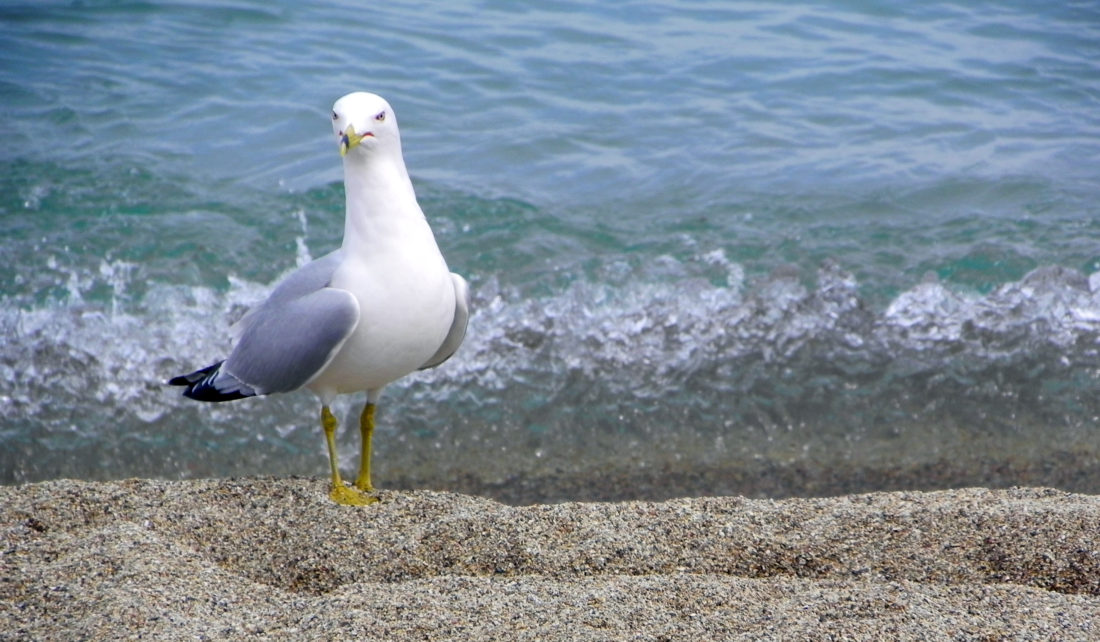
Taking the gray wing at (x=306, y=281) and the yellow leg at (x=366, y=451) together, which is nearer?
the gray wing at (x=306, y=281)

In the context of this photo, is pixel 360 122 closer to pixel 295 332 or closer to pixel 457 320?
pixel 295 332

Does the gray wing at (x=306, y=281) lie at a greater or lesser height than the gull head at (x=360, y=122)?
lesser

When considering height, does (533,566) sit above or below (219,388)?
below

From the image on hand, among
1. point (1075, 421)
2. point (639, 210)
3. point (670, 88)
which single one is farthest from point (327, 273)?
point (670, 88)

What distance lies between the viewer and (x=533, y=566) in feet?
9.36

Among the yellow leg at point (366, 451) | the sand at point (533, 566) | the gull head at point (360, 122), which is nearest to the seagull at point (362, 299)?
the gull head at point (360, 122)

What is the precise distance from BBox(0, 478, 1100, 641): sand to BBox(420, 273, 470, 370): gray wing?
0.43 meters

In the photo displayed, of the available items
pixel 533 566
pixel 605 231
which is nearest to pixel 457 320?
pixel 533 566

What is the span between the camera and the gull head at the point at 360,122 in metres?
3.04

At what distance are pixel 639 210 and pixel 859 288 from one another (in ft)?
4.95

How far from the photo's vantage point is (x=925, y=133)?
7.77 meters

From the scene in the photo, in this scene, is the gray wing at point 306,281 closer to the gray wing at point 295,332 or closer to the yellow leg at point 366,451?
the gray wing at point 295,332

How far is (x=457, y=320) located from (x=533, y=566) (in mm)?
893

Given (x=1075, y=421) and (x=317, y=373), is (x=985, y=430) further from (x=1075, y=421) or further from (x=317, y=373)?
(x=317, y=373)
